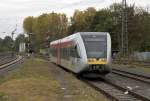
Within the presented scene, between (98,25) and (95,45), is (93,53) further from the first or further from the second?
(98,25)

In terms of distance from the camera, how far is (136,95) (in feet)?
61.8

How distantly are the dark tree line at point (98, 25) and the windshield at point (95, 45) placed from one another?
51718 mm

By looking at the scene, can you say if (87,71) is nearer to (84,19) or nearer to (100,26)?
(100,26)

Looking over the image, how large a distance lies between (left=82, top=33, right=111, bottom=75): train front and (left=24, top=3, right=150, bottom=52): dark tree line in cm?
5183

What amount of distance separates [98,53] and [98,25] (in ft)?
270

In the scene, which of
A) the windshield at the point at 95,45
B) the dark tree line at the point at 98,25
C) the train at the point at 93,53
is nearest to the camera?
the train at the point at 93,53

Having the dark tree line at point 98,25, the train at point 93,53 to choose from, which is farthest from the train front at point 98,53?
the dark tree line at point 98,25

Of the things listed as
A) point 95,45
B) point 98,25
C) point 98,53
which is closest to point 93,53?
point 98,53

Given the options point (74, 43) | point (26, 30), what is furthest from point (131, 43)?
point (26, 30)

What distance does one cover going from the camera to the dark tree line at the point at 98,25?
86.1m

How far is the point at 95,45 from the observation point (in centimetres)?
2961

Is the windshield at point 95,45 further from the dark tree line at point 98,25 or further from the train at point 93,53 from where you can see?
the dark tree line at point 98,25

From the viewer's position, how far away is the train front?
28.8 m

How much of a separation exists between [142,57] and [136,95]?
55.3 metres
